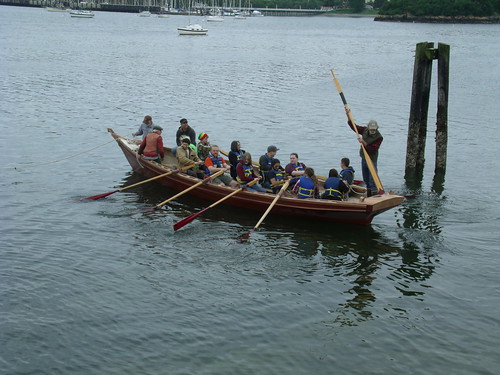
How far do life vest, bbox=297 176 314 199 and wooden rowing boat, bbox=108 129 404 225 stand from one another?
0.85ft

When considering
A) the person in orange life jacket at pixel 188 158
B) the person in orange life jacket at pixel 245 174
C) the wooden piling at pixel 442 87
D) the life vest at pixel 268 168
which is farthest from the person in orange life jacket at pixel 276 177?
the wooden piling at pixel 442 87

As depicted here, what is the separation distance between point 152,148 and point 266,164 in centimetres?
529

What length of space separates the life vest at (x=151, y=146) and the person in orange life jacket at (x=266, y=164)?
4872 mm

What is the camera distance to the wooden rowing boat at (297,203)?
17.6 m

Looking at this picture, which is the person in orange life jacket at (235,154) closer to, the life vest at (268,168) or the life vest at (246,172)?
the life vest at (246,172)

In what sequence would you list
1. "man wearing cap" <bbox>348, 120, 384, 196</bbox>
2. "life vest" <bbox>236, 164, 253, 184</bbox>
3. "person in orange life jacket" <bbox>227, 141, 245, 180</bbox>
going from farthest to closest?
"person in orange life jacket" <bbox>227, 141, 245, 180</bbox> < "man wearing cap" <bbox>348, 120, 384, 196</bbox> < "life vest" <bbox>236, 164, 253, 184</bbox>

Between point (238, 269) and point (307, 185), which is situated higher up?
point (307, 185)

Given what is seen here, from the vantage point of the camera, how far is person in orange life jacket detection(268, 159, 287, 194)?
1950cm

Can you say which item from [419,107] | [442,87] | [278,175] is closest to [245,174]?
[278,175]

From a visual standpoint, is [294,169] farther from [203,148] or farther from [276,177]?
[203,148]

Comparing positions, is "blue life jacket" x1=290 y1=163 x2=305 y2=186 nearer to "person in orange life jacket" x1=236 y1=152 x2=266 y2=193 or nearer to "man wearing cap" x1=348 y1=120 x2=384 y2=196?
"person in orange life jacket" x1=236 y1=152 x2=266 y2=193

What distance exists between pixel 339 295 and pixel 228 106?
86.3 ft

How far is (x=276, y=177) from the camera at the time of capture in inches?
776

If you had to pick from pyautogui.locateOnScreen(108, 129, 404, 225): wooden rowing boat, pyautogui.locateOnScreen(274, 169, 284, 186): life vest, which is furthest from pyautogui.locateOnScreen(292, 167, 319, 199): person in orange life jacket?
pyautogui.locateOnScreen(274, 169, 284, 186): life vest
